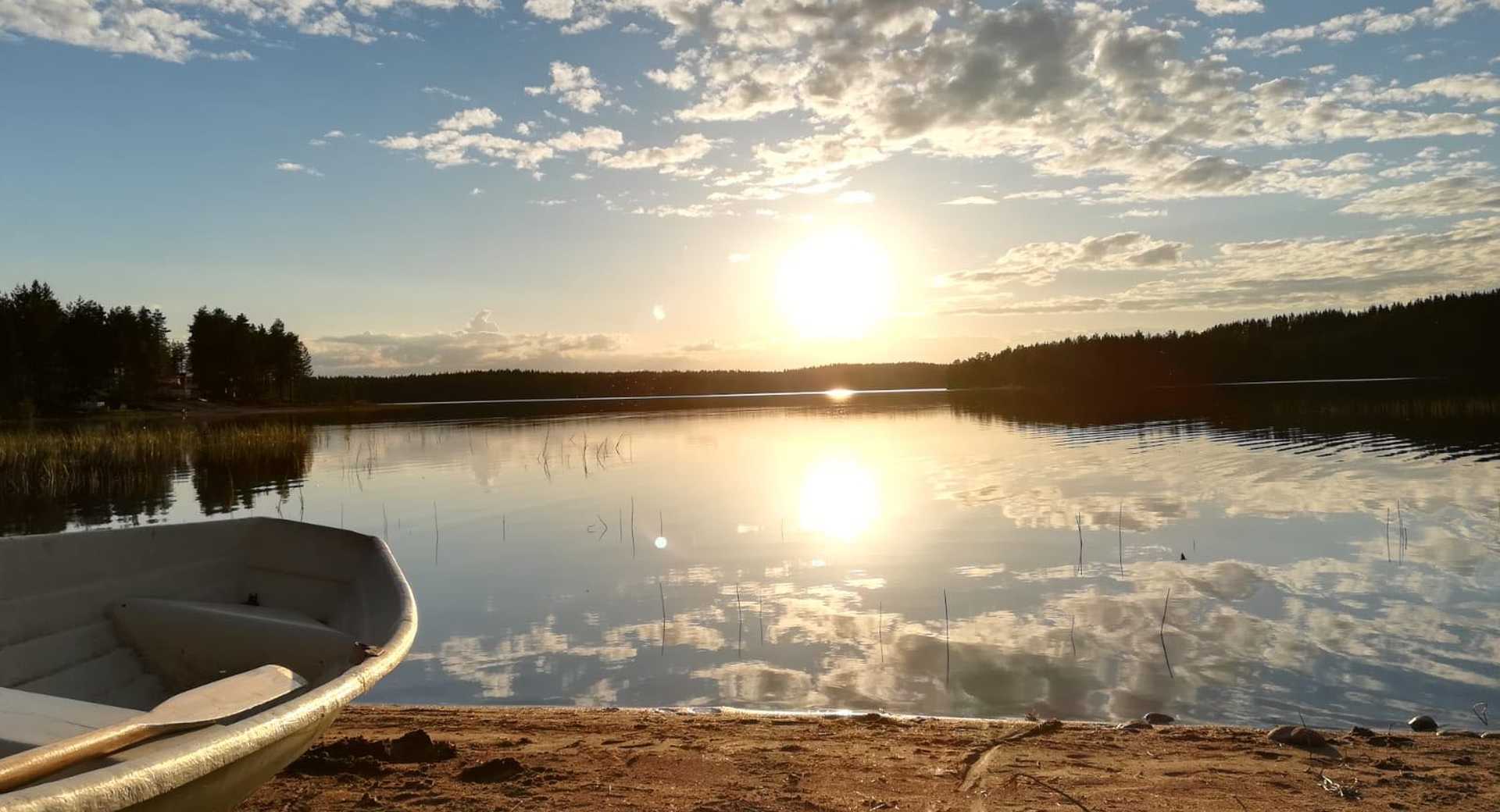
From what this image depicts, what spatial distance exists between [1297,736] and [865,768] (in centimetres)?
344

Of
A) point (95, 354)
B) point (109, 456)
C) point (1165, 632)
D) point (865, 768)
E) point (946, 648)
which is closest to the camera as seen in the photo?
point (865, 768)

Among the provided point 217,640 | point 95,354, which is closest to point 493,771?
point 217,640

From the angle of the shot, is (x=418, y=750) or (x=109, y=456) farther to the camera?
(x=109, y=456)

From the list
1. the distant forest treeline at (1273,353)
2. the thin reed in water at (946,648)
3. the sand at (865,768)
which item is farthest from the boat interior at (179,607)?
the distant forest treeline at (1273,353)

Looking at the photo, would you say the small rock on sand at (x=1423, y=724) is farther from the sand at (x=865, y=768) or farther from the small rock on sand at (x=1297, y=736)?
the small rock on sand at (x=1297, y=736)

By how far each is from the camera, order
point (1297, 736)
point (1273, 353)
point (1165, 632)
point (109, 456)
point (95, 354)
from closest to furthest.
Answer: point (1297, 736)
point (1165, 632)
point (109, 456)
point (95, 354)
point (1273, 353)

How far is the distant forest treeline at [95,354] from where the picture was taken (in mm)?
78875

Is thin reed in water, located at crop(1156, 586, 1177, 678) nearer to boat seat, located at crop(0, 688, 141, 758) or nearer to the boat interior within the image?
the boat interior

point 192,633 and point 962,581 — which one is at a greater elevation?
point 192,633

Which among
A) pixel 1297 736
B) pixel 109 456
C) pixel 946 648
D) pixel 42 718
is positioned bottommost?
pixel 946 648

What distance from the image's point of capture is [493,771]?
596 centimetres

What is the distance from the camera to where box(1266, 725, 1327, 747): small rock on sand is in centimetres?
650

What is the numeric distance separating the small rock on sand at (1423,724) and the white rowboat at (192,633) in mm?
7925

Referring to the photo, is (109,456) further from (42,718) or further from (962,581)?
(42,718)
